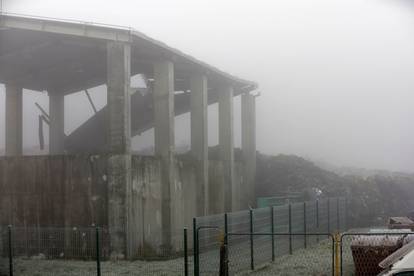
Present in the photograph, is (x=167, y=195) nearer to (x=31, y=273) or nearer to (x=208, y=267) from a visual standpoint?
(x=31, y=273)

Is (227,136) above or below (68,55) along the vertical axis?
below

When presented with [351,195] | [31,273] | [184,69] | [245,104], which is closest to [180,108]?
[245,104]

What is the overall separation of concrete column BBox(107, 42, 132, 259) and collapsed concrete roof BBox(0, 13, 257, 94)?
92cm

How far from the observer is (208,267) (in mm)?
16578

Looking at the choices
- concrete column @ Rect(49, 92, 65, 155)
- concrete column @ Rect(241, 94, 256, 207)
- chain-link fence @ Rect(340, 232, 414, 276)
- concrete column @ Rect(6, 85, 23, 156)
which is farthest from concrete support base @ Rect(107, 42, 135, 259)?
concrete column @ Rect(241, 94, 256, 207)

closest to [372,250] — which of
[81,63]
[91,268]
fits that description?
[91,268]

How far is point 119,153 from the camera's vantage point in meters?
23.0

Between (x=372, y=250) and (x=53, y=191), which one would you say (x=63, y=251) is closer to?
(x=53, y=191)

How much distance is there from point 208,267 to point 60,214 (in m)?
8.84

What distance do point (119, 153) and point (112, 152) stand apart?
27 centimetres

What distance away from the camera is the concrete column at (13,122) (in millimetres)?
31484

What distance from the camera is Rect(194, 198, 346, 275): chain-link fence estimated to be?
660 inches

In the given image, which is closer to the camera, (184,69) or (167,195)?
(167,195)

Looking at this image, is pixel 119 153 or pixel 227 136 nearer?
pixel 119 153
